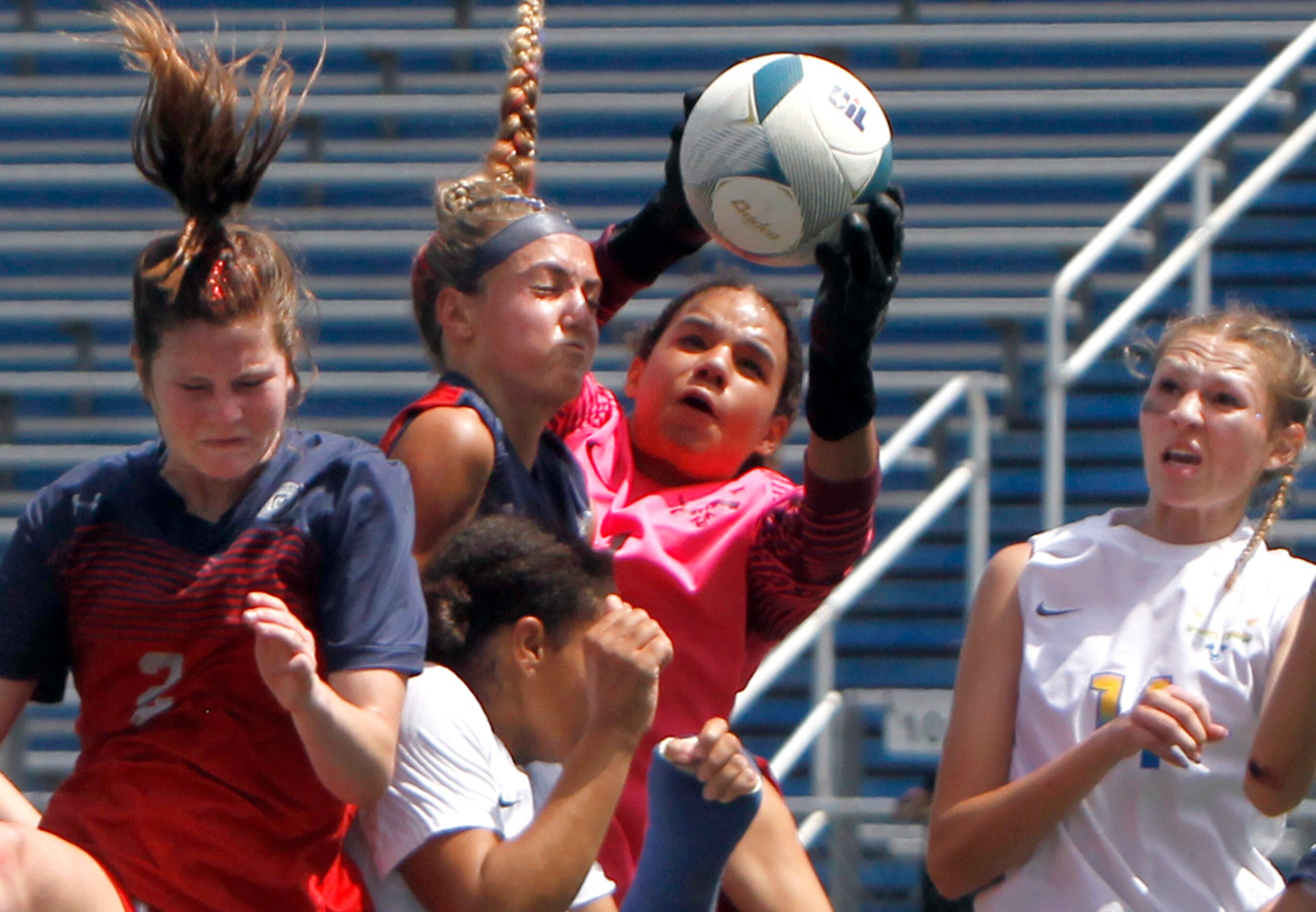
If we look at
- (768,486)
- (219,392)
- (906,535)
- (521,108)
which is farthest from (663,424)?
(906,535)

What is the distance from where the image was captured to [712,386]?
97.0 inches

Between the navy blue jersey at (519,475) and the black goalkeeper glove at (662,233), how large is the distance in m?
0.31

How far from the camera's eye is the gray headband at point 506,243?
2.31 meters

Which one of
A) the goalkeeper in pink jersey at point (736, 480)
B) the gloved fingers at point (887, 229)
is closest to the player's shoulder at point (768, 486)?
the goalkeeper in pink jersey at point (736, 480)

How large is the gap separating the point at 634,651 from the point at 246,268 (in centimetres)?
59

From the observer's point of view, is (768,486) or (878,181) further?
(768,486)

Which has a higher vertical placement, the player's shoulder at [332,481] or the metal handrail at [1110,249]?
the player's shoulder at [332,481]

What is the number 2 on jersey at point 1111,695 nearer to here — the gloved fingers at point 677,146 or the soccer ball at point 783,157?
the soccer ball at point 783,157

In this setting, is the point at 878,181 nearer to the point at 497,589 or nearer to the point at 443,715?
the point at 497,589

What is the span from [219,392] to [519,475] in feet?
1.67

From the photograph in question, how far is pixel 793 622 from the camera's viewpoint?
8.09 ft

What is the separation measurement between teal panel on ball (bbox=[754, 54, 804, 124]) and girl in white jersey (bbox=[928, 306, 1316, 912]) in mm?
604

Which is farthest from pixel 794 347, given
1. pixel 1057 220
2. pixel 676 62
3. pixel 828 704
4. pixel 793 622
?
pixel 676 62

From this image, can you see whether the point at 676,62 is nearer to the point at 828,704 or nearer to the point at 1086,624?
the point at 828,704
